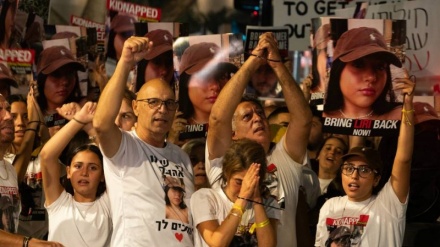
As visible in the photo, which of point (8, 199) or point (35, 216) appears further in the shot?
point (35, 216)

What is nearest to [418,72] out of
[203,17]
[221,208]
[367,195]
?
[367,195]

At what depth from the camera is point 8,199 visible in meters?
7.34

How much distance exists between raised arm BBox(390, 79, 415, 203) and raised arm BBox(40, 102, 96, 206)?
6.58 ft

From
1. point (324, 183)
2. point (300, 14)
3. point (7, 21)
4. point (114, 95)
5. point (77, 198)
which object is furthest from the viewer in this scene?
point (300, 14)

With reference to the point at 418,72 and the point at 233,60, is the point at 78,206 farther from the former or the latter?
the point at 418,72

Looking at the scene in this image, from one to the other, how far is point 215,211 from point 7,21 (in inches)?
155

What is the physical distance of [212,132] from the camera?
293 inches

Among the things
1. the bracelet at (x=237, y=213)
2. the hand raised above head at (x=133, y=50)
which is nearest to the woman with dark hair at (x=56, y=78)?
the hand raised above head at (x=133, y=50)

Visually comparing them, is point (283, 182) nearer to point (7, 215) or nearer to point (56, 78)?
point (7, 215)

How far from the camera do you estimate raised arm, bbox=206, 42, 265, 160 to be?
7.40 metres

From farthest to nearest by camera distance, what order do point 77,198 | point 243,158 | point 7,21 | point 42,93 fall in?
1. point 7,21
2. point 42,93
3. point 77,198
4. point 243,158

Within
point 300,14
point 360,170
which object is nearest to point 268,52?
point 360,170

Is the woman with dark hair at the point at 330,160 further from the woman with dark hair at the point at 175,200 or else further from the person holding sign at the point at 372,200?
the woman with dark hair at the point at 175,200

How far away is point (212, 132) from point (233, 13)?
18442 mm
